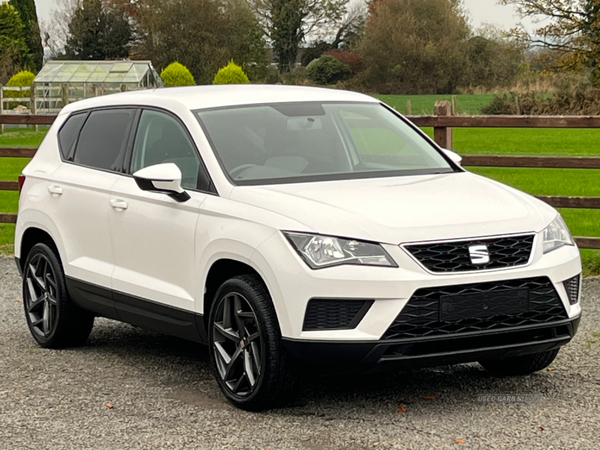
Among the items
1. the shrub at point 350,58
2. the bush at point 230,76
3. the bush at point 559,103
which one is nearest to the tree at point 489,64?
the shrub at point 350,58

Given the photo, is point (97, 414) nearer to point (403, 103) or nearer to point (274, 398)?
point (274, 398)

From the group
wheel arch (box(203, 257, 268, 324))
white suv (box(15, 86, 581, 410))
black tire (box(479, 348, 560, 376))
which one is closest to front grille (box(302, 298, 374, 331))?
white suv (box(15, 86, 581, 410))

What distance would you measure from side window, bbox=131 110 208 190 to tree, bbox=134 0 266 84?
80793 millimetres

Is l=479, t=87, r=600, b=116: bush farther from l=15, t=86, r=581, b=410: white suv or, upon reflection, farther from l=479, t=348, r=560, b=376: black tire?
l=479, t=348, r=560, b=376: black tire

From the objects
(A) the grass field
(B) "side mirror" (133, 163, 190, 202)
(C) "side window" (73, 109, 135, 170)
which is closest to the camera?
(B) "side mirror" (133, 163, 190, 202)

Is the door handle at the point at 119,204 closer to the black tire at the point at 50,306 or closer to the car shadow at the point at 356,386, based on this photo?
the black tire at the point at 50,306

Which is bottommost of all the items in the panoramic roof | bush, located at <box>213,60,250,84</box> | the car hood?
bush, located at <box>213,60,250,84</box>

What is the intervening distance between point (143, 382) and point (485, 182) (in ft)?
7.53

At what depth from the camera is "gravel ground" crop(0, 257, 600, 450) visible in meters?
5.12

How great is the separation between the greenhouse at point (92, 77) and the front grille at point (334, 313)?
51.5 metres

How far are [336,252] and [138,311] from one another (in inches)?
70.0

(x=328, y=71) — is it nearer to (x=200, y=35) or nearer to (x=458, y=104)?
(x=200, y=35)

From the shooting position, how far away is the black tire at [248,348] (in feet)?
17.6

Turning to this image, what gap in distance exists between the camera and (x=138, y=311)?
650 cm
